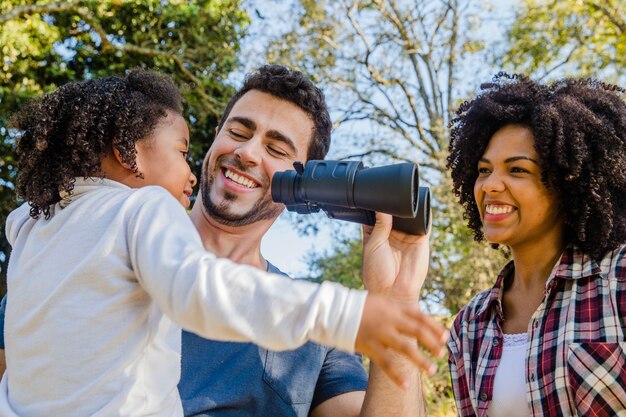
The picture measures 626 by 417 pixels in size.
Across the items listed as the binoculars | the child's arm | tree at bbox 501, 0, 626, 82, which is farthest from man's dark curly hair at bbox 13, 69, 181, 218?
tree at bbox 501, 0, 626, 82

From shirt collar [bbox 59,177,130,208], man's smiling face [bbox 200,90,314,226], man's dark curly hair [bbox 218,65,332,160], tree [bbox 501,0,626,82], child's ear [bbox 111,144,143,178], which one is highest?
tree [bbox 501,0,626,82]

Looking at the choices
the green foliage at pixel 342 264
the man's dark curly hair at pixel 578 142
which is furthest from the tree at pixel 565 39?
the man's dark curly hair at pixel 578 142

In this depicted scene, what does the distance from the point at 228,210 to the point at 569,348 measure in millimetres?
1305

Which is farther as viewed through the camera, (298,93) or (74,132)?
(298,93)

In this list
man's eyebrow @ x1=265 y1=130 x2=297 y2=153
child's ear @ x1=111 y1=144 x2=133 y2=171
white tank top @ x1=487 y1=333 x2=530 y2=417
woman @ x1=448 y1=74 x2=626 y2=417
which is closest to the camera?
child's ear @ x1=111 y1=144 x2=133 y2=171

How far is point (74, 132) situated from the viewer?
1678mm

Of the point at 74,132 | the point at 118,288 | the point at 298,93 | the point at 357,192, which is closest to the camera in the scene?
the point at 118,288

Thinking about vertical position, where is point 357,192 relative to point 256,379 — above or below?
above

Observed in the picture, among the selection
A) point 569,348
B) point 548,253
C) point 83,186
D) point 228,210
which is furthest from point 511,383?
point 83,186

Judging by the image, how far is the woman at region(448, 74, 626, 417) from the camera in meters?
2.08

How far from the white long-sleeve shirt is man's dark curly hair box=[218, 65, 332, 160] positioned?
50.9 inches

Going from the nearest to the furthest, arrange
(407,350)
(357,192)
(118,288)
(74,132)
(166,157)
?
(407,350)
(118,288)
(357,192)
(74,132)
(166,157)

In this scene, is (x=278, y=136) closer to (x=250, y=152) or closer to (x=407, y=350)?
(x=250, y=152)

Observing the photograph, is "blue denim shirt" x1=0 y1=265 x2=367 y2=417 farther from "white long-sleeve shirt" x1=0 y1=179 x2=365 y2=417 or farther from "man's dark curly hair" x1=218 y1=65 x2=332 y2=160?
"man's dark curly hair" x1=218 y1=65 x2=332 y2=160
